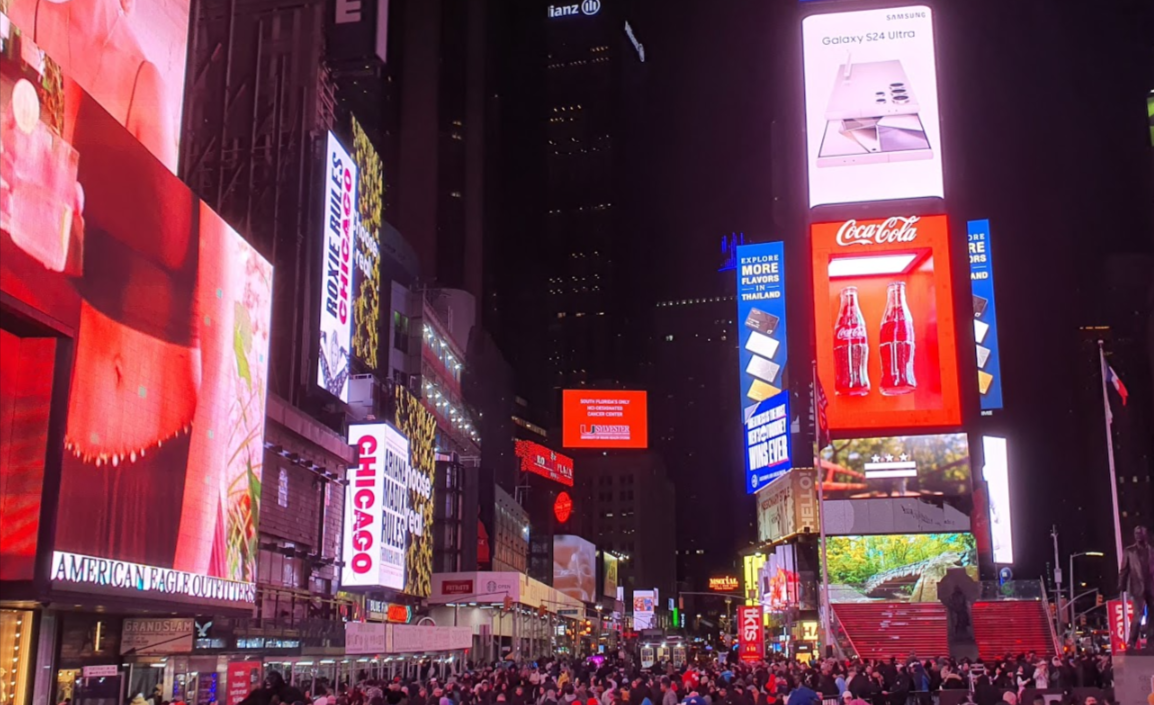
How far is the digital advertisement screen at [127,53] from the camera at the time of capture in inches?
980

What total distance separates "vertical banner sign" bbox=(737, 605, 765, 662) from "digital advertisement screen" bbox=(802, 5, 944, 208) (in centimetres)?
3038

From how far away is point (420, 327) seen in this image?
6819 centimetres

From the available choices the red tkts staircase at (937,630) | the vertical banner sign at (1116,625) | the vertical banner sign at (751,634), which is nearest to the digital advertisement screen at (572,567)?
the red tkts staircase at (937,630)

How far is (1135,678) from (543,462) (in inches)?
4465

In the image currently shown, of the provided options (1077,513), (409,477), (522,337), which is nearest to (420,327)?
(409,477)

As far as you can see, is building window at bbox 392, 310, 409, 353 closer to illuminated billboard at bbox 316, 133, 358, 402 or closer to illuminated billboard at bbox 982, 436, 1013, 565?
illuminated billboard at bbox 316, 133, 358, 402

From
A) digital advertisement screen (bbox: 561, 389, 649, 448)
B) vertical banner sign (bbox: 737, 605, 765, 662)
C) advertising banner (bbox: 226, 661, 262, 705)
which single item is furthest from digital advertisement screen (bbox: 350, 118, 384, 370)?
digital advertisement screen (bbox: 561, 389, 649, 448)

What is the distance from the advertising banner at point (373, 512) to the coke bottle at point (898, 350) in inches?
1166

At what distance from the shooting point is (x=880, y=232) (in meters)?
65.2

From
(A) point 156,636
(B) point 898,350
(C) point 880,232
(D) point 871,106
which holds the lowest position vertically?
(A) point 156,636

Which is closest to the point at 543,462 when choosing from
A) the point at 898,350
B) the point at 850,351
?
the point at 850,351

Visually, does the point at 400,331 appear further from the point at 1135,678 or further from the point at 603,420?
the point at 603,420

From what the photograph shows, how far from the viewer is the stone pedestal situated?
21859 millimetres

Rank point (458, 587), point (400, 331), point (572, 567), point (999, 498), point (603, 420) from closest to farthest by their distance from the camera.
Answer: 1. point (458, 587)
2. point (400, 331)
3. point (999, 498)
4. point (572, 567)
5. point (603, 420)
